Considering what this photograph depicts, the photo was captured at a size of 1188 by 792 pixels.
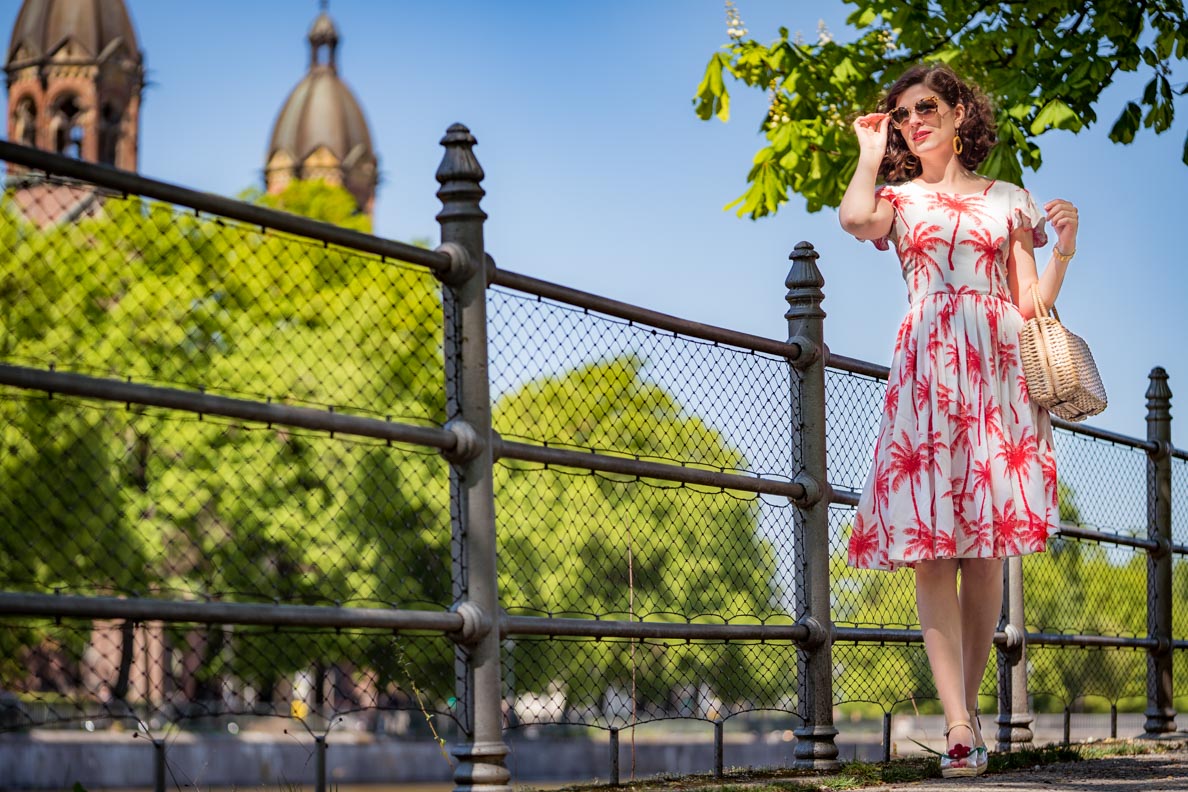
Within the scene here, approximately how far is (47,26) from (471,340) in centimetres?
7671

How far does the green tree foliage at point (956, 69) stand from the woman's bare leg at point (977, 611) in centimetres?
437

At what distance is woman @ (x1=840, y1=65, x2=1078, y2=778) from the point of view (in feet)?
17.0

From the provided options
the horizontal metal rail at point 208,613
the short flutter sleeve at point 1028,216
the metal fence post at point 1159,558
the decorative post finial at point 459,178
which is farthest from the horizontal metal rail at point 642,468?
the metal fence post at point 1159,558

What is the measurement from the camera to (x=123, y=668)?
4539 millimetres

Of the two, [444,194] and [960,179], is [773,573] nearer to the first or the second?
[960,179]

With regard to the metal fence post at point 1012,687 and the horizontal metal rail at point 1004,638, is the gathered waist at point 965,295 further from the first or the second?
the metal fence post at point 1012,687

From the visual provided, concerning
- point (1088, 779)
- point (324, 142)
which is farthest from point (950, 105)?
point (324, 142)

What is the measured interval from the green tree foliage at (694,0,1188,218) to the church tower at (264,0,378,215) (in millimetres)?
71067

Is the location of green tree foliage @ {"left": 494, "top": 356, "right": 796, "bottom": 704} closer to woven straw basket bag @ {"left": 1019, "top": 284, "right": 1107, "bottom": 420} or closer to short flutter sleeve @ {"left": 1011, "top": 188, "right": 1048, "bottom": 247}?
woven straw basket bag @ {"left": 1019, "top": 284, "right": 1107, "bottom": 420}

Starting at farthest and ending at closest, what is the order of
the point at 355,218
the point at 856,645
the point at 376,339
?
1. the point at 355,218
2. the point at 376,339
3. the point at 856,645

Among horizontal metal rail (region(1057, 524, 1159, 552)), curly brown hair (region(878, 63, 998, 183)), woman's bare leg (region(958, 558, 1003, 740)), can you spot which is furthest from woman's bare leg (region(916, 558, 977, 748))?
horizontal metal rail (region(1057, 524, 1159, 552))

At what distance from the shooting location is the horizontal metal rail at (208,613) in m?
3.65

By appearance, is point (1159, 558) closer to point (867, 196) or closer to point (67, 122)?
point (867, 196)

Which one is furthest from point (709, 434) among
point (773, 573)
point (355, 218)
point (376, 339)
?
point (355, 218)
